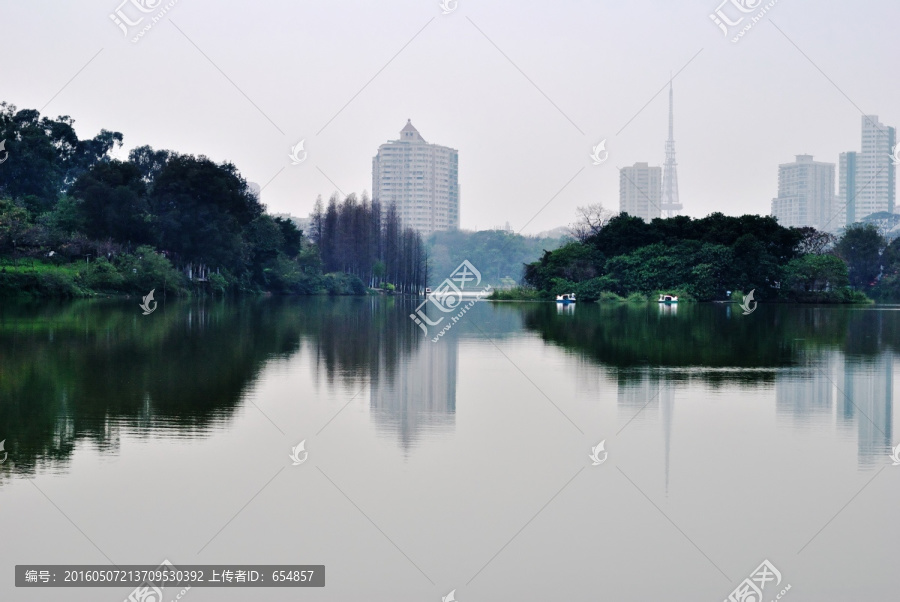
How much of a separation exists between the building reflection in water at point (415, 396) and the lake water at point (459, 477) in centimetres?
5

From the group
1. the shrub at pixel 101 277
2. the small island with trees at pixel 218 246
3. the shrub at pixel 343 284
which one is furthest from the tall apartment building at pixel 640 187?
the shrub at pixel 101 277

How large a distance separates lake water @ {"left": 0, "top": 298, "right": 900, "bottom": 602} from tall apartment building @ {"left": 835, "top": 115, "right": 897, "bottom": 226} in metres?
146

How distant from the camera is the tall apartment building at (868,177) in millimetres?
153375

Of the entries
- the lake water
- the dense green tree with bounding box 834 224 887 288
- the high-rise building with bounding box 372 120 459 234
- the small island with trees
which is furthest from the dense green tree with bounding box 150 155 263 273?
the high-rise building with bounding box 372 120 459 234

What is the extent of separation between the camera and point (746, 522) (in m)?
5.54

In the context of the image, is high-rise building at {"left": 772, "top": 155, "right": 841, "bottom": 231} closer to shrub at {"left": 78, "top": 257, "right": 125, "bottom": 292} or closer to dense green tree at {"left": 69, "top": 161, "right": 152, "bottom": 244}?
dense green tree at {"left": 69, "top": 161, "right": 152, "bottom": 244}

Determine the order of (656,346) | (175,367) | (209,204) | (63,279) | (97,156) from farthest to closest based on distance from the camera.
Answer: (97,156) → (209,204) → (63,279) → (656,346) → (175,367)

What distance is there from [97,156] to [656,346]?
63.6 metres

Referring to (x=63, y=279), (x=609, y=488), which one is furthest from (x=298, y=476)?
(x=63, y=279)

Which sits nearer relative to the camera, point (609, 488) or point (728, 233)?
point (609, 488)

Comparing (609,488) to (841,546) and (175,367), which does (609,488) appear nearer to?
(841,546)

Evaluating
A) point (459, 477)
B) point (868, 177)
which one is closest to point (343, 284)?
point (459, 477)

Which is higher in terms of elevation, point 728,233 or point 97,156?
point 97,156

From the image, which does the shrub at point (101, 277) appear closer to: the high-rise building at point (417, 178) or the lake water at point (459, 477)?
the lake water at point (459, 477)
